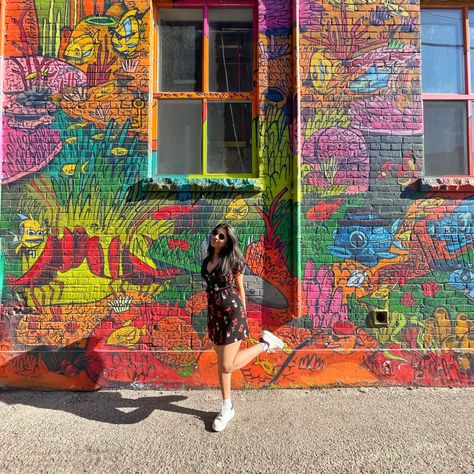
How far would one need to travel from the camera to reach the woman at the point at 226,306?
10.4ft

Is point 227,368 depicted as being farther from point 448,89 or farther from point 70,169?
point 448,89

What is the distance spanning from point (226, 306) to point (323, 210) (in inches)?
61.2

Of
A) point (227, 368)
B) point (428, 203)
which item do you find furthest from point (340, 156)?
point (227, 368)

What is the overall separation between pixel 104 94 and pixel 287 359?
3.35 m

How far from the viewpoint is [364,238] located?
3992mm

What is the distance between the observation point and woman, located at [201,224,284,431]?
3.17m

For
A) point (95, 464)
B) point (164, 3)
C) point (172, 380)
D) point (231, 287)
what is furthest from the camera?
point (164, 3)

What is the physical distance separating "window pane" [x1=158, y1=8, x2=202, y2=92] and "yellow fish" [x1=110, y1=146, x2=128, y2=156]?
836 millimetres

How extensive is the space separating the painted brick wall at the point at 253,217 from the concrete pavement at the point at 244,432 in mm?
231

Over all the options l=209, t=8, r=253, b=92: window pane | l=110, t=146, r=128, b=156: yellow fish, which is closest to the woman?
l=110, t=146, r=128, b=156: yellow fish

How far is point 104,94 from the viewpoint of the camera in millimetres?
4023

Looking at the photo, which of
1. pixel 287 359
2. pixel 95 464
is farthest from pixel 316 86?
pixel 95 464

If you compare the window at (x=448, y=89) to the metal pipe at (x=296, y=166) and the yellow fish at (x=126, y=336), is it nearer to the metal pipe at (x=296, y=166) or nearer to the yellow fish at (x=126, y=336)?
the metal pipe at (x=296, y=166)

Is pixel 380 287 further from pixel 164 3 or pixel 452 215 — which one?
pixel 164 3
